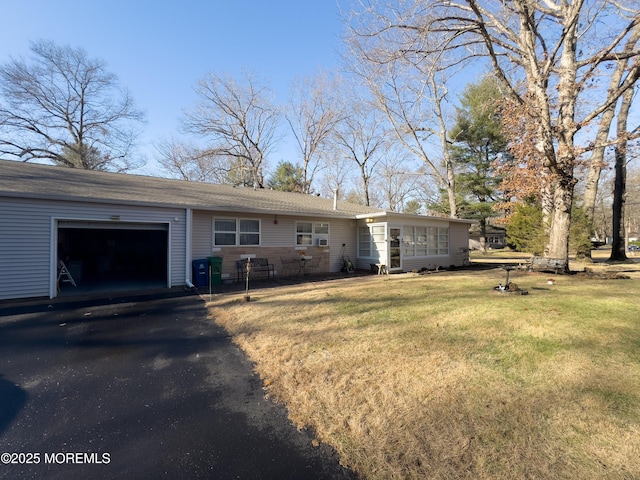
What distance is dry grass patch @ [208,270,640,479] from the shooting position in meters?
2.06

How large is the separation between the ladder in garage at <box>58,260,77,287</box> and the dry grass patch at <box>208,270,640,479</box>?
6814mm

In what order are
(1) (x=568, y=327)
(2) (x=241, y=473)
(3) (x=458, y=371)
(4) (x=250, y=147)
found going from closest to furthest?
(2) (x=241, y=473) < (3) (x=458, y=371) < (1) (x=568, y=327) < (4) (x=250, y=147)

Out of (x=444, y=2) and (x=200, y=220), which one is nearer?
(x=444, y=2)

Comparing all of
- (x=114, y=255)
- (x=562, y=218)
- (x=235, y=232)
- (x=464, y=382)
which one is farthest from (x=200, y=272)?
(x=562, y=218)

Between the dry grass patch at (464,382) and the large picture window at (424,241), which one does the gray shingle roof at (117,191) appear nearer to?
the large picture window at (424,241)

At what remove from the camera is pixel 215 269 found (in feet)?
32.6

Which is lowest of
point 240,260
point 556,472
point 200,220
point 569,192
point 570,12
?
point 556,472

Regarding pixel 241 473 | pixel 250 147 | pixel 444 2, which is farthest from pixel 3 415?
pixel 250 147

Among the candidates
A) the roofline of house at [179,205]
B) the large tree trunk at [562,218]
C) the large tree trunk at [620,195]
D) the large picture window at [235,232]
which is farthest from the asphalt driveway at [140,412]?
the large tree trunk at [620,195]

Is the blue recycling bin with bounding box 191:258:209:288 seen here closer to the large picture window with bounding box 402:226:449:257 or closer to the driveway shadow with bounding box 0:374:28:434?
the driveway shadow with bounding box 0:374:28:434

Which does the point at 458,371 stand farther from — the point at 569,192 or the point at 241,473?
the point at 569,192

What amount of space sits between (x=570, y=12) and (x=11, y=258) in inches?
663

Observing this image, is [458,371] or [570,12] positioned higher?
[570,12]

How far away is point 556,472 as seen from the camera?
1.89m
